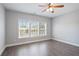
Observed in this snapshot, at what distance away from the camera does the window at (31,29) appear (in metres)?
4.84

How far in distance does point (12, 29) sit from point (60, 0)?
13.5 ft

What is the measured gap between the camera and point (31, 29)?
5.32 metres

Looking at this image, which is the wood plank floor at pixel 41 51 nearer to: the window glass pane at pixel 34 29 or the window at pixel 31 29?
the window at pixel 31 29

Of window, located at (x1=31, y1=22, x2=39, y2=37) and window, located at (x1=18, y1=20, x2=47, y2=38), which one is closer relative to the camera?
window, located at (x1=18, y1=20, x2=47, y2=38)

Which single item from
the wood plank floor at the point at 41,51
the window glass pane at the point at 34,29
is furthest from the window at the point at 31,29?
the wood plank floor at the point at 41,51

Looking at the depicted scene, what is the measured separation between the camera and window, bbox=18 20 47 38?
4836 mm

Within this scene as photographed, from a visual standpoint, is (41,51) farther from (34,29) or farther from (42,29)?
(42,29)

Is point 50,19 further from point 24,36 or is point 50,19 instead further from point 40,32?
point 24,36

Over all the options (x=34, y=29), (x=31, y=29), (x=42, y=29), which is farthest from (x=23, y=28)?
(x=42, y=29)

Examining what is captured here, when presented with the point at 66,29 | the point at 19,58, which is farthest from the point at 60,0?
the point at 66,29

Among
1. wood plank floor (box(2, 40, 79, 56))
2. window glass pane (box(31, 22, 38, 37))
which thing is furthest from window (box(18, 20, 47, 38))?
wood plank floor (box(2, 40, 79, 56))

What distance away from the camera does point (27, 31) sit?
512cm

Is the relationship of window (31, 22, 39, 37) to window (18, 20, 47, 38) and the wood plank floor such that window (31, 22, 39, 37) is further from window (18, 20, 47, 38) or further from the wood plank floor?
the wood plank floor

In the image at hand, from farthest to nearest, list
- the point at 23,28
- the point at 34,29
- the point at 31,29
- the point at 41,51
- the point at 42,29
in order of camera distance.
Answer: the point at 42,29 → the point at 34,29 → the point at 31,29 → the point at 23,28 → the point at 41,51
